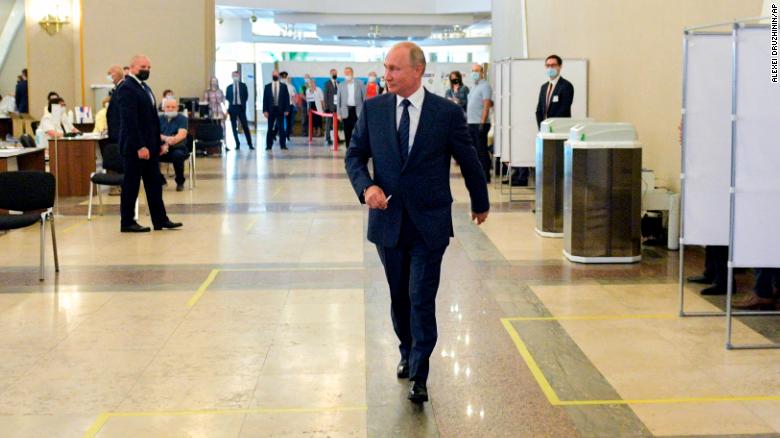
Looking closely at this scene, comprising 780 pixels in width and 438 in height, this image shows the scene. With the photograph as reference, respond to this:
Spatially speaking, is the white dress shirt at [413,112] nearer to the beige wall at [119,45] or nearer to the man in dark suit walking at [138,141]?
the man in dark suit walking at [138,141]

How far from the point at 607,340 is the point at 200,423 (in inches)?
100

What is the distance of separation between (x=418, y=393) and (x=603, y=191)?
13.7 feet

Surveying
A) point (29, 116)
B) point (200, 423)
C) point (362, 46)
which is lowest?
point (200, 423)

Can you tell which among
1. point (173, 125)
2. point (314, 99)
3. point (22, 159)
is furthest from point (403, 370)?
point (314, 99)

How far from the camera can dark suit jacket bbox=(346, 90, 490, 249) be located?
4.88 metres

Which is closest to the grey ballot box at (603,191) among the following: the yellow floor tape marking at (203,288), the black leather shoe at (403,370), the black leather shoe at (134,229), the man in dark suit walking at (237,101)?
the yellow floor tape marking at (203,288)

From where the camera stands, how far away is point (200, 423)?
4.64 metres

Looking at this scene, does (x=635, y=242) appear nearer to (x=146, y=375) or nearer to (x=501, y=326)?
(x=501, y=326)

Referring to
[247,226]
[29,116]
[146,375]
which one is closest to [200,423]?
[146,375]

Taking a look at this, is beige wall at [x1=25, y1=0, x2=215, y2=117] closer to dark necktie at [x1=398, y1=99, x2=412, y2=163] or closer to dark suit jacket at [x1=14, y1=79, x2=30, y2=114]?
dark suit jacket at [x1=14, y1=79, x2=30, y2=114]

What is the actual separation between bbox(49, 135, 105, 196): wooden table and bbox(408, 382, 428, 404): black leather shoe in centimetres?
993

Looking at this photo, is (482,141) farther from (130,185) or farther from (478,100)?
(130,185)

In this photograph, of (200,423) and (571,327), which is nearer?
(200,423)

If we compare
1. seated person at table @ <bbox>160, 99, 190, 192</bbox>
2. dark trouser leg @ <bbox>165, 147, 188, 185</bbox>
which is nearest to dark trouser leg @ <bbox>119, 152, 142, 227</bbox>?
seated person at table @ <bbox>160, 99, 190, 192</bbox>
